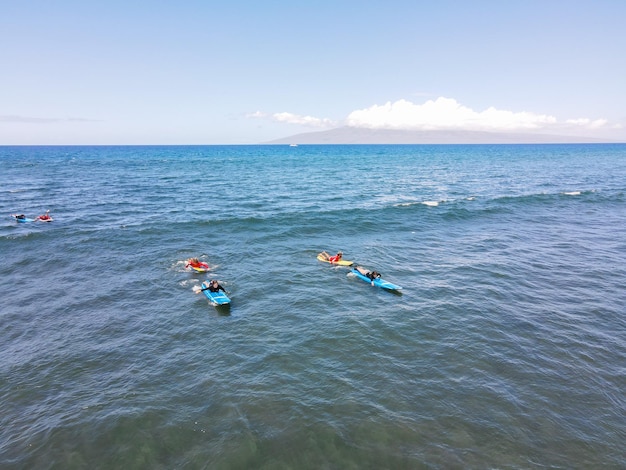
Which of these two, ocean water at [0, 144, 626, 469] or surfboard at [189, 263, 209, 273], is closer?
ocean water at [0, 144, 626, 469]

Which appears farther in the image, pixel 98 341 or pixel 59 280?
pixel 59 280

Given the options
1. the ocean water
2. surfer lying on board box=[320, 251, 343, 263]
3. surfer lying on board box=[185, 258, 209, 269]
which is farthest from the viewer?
surfer lying on board box=[320, 251, 343, 263]

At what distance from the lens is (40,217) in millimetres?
53219

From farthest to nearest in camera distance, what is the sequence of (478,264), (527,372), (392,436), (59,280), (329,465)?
(478,264), (59,280), (527,372), (392,436), (329,465)

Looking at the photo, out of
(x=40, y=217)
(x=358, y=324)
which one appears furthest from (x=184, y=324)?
(x=40, y=217)

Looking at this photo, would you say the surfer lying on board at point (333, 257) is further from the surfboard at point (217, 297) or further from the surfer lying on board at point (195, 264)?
the surfboard at point (217, 297)

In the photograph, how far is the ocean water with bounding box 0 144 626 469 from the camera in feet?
56.3

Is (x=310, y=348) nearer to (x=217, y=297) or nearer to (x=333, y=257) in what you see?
(x=217, y=297)

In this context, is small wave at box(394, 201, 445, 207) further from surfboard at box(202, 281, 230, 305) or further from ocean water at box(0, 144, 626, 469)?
surfboard at box(202, 281, 230, 305)

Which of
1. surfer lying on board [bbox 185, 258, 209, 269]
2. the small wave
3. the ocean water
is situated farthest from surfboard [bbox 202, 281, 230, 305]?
the small wave

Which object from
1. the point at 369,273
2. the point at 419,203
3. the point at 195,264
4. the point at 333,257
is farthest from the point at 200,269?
the point at 419,203

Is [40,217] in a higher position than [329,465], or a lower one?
higher

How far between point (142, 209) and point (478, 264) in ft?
180

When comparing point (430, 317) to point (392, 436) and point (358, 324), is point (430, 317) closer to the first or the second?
point (358, 324)
